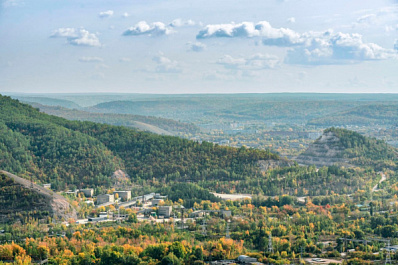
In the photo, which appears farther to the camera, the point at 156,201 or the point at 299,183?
the point at 299,183

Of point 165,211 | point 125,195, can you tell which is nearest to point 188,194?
point 125,195

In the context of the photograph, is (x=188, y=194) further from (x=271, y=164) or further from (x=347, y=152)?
(x=347, y=152)

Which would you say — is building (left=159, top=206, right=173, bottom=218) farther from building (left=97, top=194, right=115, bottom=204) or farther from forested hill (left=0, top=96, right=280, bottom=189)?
forested hill (left=0, top=96, right=280, bottom=189)

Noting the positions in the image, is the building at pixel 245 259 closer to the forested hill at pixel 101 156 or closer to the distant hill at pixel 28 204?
the distant hill at pixel 28 204

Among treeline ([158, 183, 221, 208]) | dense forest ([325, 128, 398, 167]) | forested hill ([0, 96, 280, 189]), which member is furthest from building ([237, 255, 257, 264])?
dense forest ([325, 128, 398, 167])

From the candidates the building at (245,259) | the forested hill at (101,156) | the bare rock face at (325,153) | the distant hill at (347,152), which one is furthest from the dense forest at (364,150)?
the building at (245,259)
